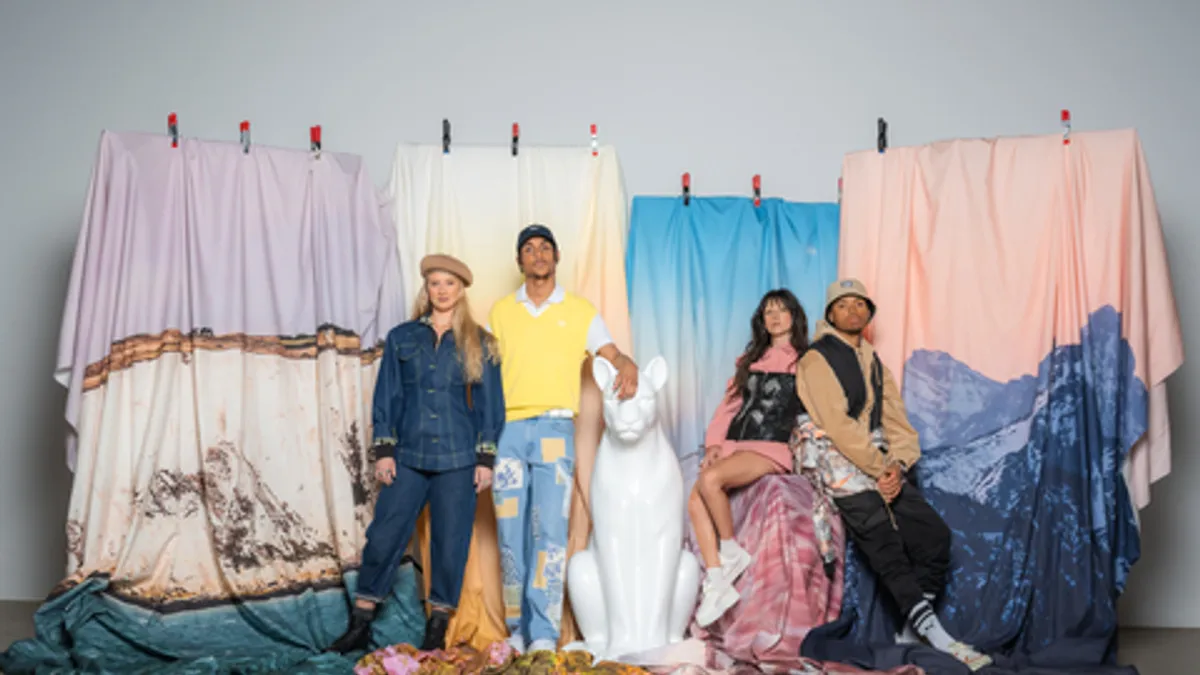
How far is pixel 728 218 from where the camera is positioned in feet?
16.5

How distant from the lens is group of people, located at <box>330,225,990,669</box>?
423 cm

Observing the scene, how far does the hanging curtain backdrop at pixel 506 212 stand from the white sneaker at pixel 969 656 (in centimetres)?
191

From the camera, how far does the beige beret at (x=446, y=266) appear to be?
445 cm

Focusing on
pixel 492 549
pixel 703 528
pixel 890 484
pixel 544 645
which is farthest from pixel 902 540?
pixel 492 549

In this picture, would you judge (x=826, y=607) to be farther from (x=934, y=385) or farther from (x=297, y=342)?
(x=297, y=342)

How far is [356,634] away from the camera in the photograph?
4.20 m

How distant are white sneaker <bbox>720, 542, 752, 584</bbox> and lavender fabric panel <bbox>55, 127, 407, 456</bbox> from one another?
177 cm

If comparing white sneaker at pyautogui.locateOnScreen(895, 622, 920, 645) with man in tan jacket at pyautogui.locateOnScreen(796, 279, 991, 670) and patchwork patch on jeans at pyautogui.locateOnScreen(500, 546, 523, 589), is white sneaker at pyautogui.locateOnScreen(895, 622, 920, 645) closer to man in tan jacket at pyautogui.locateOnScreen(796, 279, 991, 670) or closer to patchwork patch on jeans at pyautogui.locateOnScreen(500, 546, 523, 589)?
man in tan jacket at pyautogui.locateOnScreen(796, 279, 991, 670)

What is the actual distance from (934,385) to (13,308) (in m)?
4.66

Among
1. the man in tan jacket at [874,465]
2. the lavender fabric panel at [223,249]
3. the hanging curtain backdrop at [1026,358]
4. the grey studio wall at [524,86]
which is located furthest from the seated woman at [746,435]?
the lavender fabric panel at [223,249]

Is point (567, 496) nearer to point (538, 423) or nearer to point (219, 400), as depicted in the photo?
point (538, 423)

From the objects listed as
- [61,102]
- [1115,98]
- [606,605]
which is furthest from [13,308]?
[1115,98]

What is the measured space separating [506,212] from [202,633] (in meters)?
2.20

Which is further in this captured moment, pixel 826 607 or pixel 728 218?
pixel 728 218
